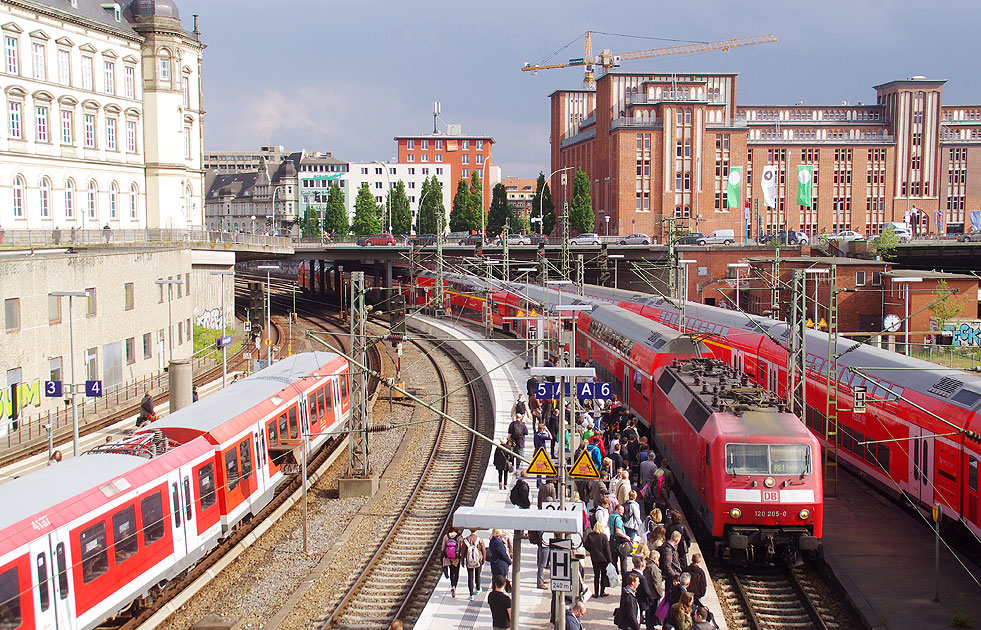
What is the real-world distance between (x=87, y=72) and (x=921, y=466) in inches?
2152

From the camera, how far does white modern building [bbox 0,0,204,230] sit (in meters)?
51.9

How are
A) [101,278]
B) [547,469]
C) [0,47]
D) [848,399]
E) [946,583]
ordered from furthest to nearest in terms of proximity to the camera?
[0,47]
[101,278]
[848,399]
[946,583]
[547,469]

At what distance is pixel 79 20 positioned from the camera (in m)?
55.1

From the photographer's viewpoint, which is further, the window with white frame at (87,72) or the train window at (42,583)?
the window with white frame at (87,72)

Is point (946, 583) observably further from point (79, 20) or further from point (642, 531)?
point (79, 20)

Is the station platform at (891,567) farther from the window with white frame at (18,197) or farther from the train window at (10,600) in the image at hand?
the window with white frame at (18,197)

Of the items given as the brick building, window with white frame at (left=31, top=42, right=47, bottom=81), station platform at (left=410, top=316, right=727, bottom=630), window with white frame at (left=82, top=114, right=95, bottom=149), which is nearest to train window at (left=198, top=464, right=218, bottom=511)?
station platform at (left=410, top=316, right=727, bottom=630)

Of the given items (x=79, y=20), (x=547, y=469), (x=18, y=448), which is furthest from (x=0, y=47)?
(x=547, y=469)

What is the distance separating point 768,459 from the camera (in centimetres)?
1691

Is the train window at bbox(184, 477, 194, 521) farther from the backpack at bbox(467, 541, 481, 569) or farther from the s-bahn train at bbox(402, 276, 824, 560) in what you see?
the s-bahn train at bbox(402, 276, 824, 560)

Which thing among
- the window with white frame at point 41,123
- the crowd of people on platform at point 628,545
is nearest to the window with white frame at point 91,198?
the window with white frame at point 41,123

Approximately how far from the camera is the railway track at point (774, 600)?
1556 cm

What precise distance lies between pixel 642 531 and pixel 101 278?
2657 cm

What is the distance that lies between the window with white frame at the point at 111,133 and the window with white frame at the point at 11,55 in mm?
8585
